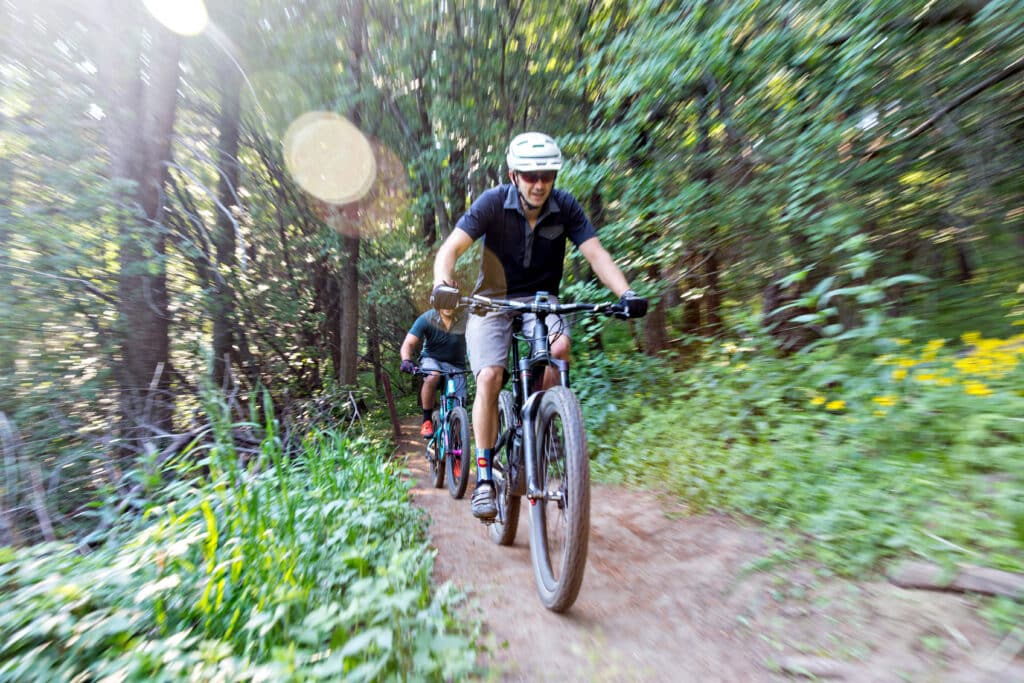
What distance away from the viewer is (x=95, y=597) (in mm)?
1766

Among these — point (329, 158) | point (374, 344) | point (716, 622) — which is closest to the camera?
point (716, 622)

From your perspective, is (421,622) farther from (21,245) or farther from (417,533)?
(21,245)

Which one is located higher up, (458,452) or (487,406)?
(487,406)

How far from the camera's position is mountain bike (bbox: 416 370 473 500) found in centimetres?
438

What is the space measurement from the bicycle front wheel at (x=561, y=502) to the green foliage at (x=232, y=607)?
0.41 metres

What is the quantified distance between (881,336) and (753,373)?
3.06 ft

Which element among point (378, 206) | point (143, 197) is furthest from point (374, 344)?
point (143, 197)

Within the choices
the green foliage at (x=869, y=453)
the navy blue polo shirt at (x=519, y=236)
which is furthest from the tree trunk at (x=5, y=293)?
the green foliage at (x=869, y=453)

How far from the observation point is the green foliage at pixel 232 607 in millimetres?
1490

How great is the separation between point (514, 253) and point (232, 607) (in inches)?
85.2

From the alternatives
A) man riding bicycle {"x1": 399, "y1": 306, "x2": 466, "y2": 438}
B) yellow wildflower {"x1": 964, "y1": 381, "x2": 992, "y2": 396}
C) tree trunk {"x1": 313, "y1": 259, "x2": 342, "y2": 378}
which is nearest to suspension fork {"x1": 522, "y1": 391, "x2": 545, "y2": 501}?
yellow wildflower {"x1": 964, "y1": 381, "x2": 992, "y2": 396}

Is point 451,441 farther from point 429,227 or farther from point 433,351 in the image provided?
point 429,227

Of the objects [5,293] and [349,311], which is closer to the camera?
[5,293]

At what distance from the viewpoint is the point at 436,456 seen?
5.16m
